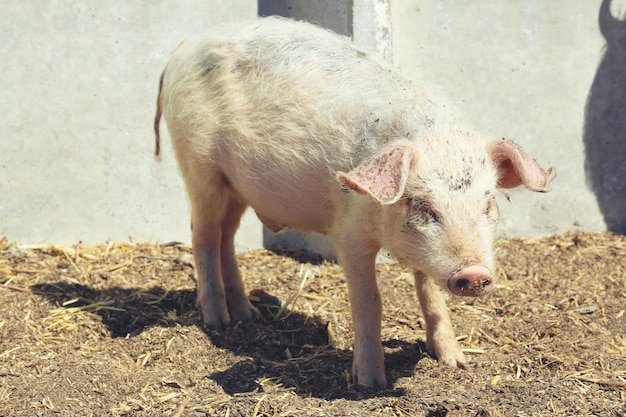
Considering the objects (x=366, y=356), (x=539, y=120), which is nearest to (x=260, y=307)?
(x=366, y=356)

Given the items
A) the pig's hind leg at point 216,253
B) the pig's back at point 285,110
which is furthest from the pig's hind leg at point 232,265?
the pig's back at point 285,110

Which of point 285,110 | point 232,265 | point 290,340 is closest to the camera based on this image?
point 285,110

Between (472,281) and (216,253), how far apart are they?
81.2 inches

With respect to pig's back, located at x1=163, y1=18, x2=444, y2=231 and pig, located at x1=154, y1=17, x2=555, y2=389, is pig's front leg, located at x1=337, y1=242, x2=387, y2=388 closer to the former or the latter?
pig, located at x1=154, y1=17, x2=555, y2=389

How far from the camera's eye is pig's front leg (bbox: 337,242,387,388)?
4285 millimetres

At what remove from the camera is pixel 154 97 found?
6.23 meters

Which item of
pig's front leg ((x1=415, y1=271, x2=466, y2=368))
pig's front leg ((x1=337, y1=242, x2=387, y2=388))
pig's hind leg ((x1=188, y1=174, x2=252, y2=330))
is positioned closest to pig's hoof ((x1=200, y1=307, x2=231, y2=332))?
pig's hind leg ((x1=188, y1=174, x2=252, y2=330))

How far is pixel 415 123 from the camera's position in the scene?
4.04m

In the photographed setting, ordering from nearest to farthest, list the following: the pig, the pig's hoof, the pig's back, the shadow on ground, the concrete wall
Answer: the pig < the pig's back < the shadow on ground < the pig's hoof < the concrete wall

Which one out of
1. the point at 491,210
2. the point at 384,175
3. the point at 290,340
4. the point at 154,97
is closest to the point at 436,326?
the point at 290,340

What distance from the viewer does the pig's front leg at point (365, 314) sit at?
4285mm

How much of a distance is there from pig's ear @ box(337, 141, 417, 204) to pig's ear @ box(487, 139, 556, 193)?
462 mm

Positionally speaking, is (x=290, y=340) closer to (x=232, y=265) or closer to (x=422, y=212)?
(x=232, y=265)

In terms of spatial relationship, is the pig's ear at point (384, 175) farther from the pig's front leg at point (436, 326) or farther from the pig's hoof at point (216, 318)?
the pig's hoof at point (216, 318)
